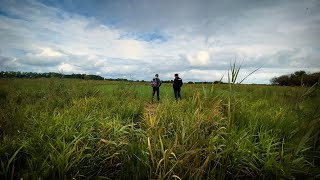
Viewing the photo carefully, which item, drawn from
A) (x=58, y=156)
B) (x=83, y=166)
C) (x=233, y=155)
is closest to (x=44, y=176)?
(x=58, y=156)

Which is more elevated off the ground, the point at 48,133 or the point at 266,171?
the point at 48,133

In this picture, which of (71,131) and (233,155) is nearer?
(233,155)

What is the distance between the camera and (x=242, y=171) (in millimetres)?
3631

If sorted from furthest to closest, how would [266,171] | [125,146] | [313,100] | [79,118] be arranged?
[79,118]
[125,146]
[266,171]
[313,100]

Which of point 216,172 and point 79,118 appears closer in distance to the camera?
point 216,172

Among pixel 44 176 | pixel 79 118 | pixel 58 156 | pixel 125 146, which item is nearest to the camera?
pixel 44 176

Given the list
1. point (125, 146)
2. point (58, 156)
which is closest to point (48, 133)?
point (58, 156)

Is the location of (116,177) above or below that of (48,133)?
below

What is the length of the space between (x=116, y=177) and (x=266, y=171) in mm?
2328

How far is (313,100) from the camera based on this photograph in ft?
8.66

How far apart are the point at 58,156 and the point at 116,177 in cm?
93

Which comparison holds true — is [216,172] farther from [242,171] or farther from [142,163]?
[142,163]

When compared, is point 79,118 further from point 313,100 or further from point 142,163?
point 313,100

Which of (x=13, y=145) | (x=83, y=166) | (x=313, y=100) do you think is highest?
(x=313, y=100)
